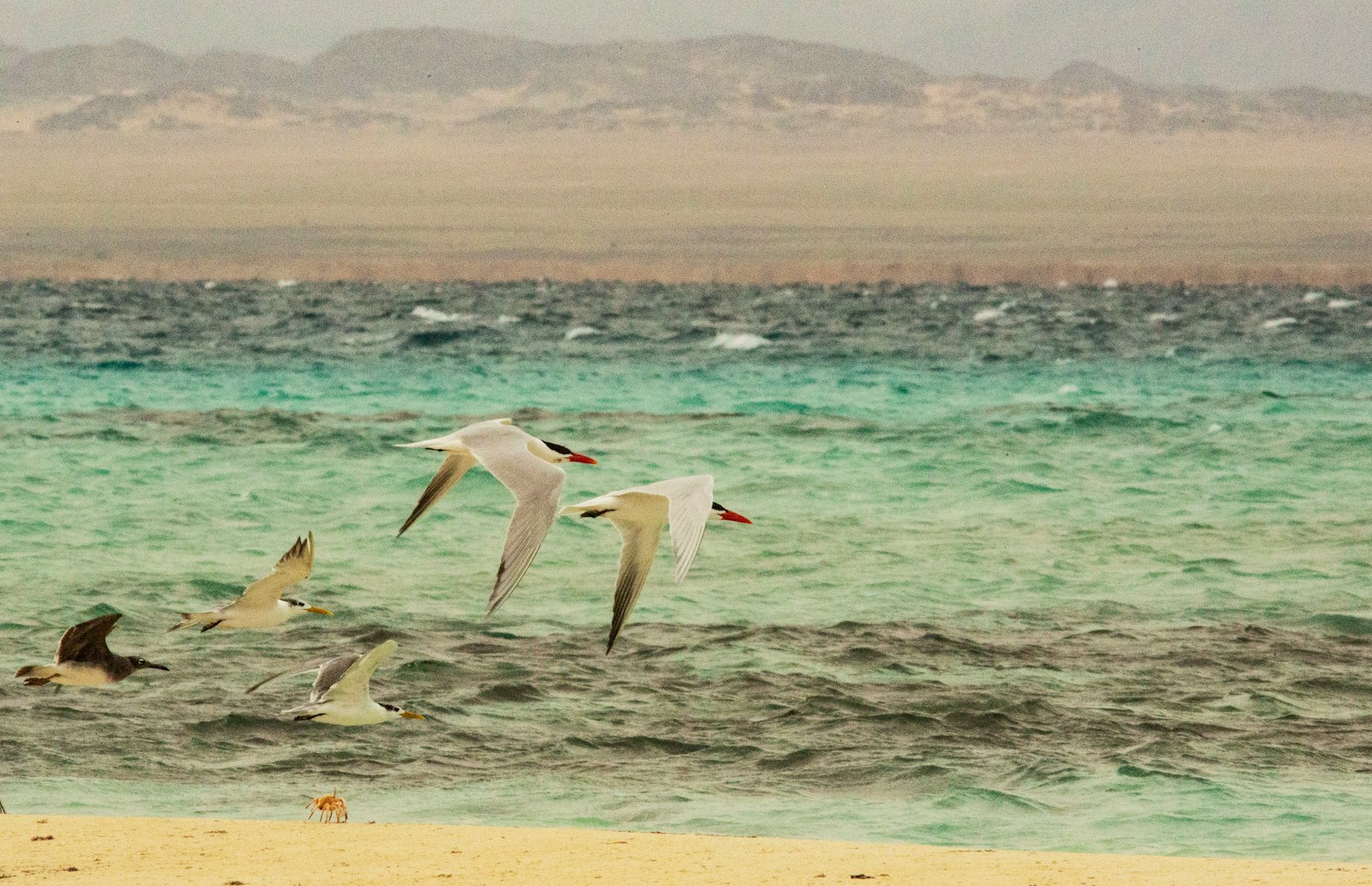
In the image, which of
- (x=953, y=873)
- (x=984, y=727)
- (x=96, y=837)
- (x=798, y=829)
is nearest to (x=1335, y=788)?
(x=984, y=727)

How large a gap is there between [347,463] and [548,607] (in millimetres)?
11414

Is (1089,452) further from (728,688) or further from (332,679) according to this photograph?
(332,679)

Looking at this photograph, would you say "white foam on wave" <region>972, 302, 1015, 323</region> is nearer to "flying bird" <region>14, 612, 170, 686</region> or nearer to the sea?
the sea

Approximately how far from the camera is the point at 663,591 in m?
15.8

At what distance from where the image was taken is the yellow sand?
678 cm

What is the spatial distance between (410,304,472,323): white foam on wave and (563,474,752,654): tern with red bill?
63501mm

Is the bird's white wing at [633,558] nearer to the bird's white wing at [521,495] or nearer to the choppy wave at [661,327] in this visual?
the bird's white wing at [521,495]

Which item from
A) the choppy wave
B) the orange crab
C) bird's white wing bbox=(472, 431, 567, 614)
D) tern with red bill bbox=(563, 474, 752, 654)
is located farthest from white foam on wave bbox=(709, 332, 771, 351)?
the orange crab

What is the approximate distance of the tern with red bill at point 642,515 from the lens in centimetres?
848

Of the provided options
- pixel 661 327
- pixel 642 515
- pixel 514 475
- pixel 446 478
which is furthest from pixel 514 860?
pixel 661 327

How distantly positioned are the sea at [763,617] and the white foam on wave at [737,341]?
1711 centimetres

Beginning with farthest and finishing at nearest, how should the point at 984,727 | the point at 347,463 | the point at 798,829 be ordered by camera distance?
A: the point at 347,463 < the point at 984,727 < the point at 798,829

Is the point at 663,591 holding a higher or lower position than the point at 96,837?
lower

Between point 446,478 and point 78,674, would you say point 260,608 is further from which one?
point 446,478
